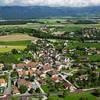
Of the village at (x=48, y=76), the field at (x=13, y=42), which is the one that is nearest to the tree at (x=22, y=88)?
the village at (x=48, y=76)

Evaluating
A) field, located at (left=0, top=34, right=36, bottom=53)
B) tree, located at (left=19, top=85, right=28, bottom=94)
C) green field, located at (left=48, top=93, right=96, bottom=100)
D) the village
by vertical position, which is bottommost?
field, located at (left=0, top=34, right=36, bottom=53)

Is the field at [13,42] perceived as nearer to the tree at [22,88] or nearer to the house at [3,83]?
the house at [3,83]

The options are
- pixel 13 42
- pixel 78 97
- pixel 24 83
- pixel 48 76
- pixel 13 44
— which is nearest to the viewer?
pixel 78 97

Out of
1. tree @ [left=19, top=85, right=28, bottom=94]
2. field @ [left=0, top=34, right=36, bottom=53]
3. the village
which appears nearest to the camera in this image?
tree @ [left=19, top=85, right=28, bottom=94]

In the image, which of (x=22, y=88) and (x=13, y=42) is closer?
(x=22, y=88)

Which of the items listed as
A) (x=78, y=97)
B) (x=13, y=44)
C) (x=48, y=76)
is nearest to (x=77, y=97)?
(x=78, y=97)

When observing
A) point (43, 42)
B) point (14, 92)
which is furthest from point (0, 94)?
point (43, 42)

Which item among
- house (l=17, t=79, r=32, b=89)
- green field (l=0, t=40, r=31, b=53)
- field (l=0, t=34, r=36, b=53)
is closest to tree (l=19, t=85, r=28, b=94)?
house (l=17, t=79, r=32, b=89)

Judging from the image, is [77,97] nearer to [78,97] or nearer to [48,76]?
[78,97]

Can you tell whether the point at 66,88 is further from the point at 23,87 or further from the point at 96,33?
the point at 96,33

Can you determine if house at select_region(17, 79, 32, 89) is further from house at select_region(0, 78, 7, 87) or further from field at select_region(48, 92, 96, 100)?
field at select_region(48, 92, 96, 100)

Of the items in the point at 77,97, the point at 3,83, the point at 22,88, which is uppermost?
the point at 77,97
